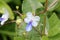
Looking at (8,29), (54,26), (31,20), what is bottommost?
(8,29)

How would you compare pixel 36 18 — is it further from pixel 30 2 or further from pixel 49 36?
pixel 49 36

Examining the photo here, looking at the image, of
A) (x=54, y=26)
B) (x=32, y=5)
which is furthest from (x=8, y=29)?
(x=32, y=5)

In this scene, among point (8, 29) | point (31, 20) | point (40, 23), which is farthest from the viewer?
point (8, 29)

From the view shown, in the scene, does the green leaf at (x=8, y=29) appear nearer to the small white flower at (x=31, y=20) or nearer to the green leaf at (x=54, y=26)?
the green leaf at (x=54, y=26)

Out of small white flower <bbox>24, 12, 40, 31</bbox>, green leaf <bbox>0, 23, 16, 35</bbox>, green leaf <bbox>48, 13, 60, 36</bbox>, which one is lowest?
green leaf <bbox>0, 23, 16, 35</bbox>

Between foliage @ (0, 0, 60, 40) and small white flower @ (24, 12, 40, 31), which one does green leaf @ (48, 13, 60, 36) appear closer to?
foliage @ (0, 0, 60, 40)

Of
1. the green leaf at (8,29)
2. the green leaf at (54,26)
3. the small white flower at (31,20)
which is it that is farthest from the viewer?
the green leaf at (8,29)

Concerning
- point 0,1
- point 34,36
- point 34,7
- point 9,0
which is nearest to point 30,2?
point 34,7

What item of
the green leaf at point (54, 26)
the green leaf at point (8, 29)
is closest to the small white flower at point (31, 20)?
the green leaf at point (54, 26)

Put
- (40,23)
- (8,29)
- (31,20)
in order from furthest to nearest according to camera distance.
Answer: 1. (8,29)
2. (40,23)
3. (31,20)

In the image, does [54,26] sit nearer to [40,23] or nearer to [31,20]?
[40,23]

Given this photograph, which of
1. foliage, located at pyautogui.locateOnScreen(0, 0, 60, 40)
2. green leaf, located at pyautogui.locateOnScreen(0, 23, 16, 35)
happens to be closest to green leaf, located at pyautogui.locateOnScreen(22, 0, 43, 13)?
foliage, located at pyautogui.locateOnScreen(0, 0, 60, 40)

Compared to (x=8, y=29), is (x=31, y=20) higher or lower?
higher
